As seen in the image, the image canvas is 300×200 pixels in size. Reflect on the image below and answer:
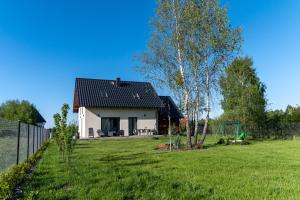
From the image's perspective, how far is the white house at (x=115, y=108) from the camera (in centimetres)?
3130

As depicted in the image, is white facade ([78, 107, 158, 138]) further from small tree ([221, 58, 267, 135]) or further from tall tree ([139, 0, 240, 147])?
tall tree ([139, 0, 240, 147])

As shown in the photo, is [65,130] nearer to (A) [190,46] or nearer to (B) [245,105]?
(A) [190,46]

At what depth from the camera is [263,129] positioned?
27.7m

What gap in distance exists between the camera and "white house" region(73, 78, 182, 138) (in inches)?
1232

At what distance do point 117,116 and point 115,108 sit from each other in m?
0.88

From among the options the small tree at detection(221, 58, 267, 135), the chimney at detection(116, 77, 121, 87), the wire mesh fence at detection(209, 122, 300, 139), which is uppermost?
the chimney at detection(116, 77, 121, 87)

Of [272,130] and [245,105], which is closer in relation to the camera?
[245,105]

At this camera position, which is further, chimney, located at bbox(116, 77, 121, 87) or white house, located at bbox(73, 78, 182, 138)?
chimney, located at bbox(116, 77, 121, 87)

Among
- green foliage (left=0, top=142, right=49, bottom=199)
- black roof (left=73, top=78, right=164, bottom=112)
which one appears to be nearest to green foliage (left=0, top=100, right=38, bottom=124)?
black roof (left=73, top=78, right=164, bottom=112)

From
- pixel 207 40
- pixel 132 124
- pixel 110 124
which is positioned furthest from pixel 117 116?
pixel 207 40

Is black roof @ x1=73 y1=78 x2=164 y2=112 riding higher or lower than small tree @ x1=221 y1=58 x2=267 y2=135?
higher

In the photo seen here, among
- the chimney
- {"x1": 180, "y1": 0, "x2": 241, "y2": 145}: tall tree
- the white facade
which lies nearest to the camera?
{"x1": 180, "y1": 0, "x2": 241, "y2": 145}: tall tree

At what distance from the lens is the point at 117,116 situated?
32656 mm

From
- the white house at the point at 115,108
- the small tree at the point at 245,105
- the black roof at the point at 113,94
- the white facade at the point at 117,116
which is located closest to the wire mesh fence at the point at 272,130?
the small tree at the point at 245,105
